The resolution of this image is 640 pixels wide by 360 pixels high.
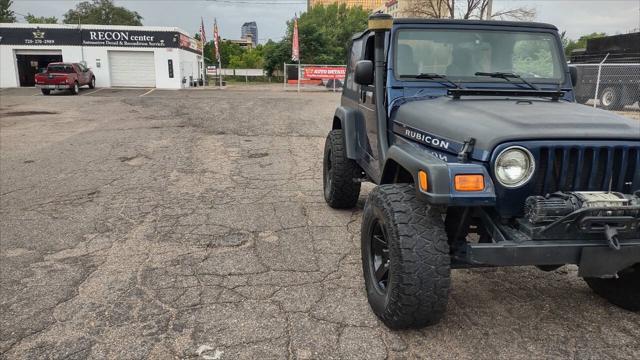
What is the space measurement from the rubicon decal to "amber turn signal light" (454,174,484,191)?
1.06 ft

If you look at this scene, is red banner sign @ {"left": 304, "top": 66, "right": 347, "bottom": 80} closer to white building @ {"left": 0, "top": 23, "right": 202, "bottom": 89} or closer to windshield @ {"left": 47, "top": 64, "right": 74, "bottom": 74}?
white building @ {"left": 0, "top": 23, "right": 202, "bottom": 89}

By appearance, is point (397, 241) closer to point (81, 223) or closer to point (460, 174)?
point (460, 174)

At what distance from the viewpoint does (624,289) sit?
3.30 m

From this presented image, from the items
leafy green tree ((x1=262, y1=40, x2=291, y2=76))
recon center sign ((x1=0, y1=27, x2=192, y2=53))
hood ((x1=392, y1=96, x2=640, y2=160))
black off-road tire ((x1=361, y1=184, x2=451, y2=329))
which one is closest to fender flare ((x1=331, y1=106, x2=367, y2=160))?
hood ((x1=392, y1=96, x2=640, y2=160))

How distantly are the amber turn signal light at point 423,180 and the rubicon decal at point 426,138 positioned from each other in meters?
0.33

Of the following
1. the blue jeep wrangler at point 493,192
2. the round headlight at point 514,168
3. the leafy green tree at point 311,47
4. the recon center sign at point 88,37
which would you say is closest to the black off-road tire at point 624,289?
the blue jeep wrangler at point 493,192

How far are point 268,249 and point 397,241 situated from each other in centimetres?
199

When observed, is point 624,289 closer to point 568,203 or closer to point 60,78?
point 568,203

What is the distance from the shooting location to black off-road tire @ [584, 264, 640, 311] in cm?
321

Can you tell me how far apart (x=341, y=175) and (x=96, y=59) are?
31.2 metres

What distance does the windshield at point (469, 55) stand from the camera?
12.9ft

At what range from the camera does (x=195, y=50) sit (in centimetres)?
3981

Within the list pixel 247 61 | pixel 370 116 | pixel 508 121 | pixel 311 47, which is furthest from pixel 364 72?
pixel 247 61

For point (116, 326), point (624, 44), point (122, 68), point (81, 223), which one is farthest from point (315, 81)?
point (116, 326)
